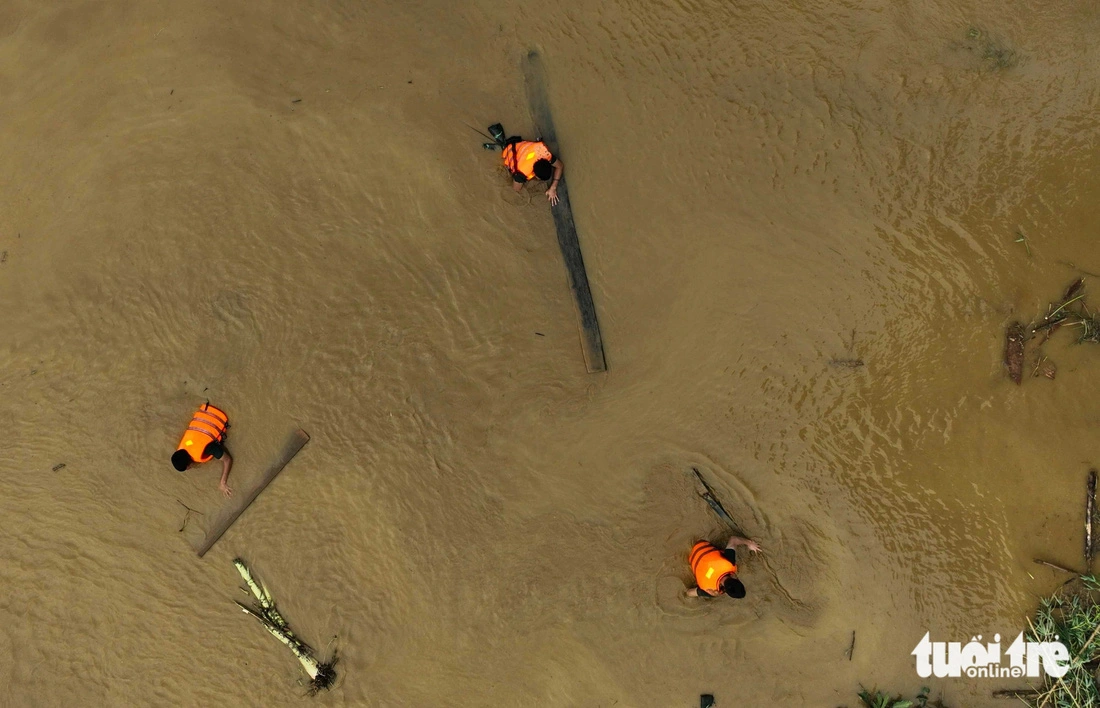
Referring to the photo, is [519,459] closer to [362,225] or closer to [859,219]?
[362,225]

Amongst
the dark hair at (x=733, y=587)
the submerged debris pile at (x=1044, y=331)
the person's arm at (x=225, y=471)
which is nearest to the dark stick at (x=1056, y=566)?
the submerged debris pile at (x=1044, y=331)

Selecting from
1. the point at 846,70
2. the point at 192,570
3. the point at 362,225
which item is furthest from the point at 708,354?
the point at 192,570

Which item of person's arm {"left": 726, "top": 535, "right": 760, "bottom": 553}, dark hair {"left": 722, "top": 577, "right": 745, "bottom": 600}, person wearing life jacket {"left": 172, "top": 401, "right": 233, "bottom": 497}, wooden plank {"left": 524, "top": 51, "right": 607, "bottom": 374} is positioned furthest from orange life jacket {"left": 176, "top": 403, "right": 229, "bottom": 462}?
person's arm {"left": 726, "top": 535, "right": 760, "bottom": 553}

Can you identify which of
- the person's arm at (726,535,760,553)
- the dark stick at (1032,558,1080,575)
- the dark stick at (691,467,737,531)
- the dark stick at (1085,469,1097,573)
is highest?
the dark stick at (1085,469,1097,573)

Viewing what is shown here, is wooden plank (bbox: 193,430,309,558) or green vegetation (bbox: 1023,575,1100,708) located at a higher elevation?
green vegetation (bbox: 1023,575,1100,708)

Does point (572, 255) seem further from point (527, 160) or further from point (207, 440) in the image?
point (207, 440)

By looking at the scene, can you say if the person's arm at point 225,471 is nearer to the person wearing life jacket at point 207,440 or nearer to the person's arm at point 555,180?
the person wearing life jacket at point 207,440

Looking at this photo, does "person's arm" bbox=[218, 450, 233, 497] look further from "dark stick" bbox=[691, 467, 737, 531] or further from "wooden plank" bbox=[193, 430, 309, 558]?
"dark stick" bbox=[691, 467, 737, 531]

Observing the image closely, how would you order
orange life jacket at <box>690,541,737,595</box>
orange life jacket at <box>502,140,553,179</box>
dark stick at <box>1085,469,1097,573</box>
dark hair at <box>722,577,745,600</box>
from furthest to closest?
dark stick at <box>1085,469,1097,573</box> → orange life jacket at <box>502,140,553,179</box> → orange life jacket at <box>690,541,737,595</box> → dark hair at <box>722,577,745,600</box>
